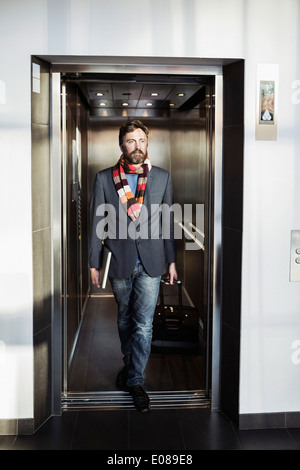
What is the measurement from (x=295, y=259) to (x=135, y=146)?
128cm

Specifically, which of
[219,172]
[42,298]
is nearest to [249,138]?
[219,172]

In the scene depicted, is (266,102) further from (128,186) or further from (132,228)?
(132,228)

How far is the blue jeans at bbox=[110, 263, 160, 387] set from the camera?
3.29 meters

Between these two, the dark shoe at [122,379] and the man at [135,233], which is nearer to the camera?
the man at [135,233]

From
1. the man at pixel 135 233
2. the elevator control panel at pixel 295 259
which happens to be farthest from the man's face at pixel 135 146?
the elevator control panel at pixel 295 259

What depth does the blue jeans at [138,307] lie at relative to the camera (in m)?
3.29

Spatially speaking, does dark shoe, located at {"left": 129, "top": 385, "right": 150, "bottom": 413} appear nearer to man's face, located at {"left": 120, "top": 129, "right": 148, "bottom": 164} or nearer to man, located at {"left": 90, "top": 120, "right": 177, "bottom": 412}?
man, located at {"left": 90, "top": 120, "right": 177, "bottom": 412}

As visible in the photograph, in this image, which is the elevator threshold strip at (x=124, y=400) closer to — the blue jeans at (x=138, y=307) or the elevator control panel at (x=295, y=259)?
the blue jeans at (x=138, y=307)

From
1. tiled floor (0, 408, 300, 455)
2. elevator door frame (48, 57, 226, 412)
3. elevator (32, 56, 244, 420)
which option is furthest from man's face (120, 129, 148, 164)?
tiled floor (0, 408, 300, 455)

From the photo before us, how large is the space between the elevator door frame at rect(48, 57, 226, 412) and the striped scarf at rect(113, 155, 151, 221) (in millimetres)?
410

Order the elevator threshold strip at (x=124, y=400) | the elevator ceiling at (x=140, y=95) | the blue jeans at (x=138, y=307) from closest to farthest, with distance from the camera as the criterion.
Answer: the elevator ceiling at (x=140, y=95)
the elevator threshold strip at (x=124, y=400)
the blue jeans at (x=138, y=307)

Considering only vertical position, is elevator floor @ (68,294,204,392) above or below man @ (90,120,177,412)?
below

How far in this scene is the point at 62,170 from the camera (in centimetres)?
307

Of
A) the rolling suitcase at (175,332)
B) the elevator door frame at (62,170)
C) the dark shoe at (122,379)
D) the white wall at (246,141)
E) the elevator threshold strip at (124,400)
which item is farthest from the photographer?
the rolling suitcase at (175,332)
